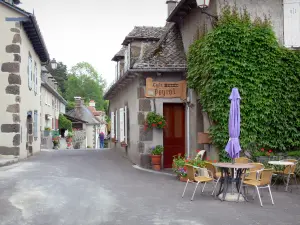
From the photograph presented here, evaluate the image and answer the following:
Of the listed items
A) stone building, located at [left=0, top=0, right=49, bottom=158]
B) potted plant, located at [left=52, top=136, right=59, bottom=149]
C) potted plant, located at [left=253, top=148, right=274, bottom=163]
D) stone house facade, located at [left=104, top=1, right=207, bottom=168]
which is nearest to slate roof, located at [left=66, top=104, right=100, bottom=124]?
potted plant, located at [left=52, top=136, right=59, bottom=149]

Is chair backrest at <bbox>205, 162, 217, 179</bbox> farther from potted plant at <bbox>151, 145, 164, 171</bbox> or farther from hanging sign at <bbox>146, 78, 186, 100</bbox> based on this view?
hanging sign at <bbox>146, 78, 186, 100</bbox>

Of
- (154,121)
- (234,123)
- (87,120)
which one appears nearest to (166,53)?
(154,121)

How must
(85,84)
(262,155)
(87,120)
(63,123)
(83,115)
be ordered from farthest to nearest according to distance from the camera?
1. (85,84)
2. (83,115)
3. (87,120)
4. (63,123)
5. (262,155)

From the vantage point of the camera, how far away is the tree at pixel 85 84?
233 ft

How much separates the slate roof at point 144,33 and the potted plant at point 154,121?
3.47 m

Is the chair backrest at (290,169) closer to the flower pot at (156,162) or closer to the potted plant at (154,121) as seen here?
the flower pot at (156,162)

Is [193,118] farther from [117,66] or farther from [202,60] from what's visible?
[117,66]

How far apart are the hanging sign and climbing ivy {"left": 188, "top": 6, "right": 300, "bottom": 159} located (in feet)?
6.67

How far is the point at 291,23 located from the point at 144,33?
237 inches

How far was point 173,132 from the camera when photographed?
14.1 m

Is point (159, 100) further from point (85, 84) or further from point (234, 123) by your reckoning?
point (85, 84)

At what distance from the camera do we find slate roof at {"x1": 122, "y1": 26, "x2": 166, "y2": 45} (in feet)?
49.9

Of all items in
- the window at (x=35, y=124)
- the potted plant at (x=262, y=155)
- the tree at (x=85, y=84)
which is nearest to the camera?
the potted plant at (x=262, y=155)

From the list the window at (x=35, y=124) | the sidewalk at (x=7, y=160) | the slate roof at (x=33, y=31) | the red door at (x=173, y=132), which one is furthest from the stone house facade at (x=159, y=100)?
the window at (x=35, y=124)
